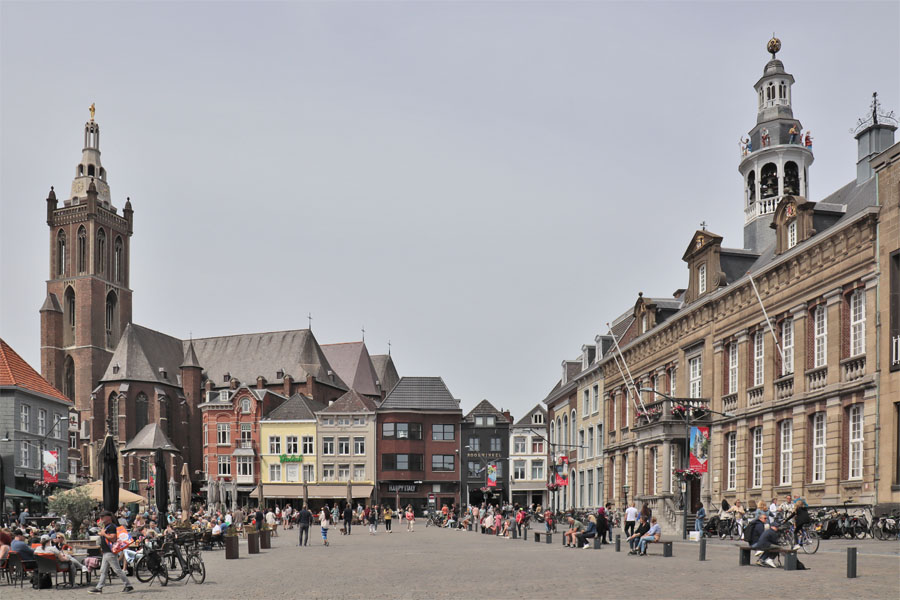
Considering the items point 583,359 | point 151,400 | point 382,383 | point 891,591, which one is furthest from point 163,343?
point 891,591

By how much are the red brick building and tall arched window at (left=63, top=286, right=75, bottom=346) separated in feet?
143

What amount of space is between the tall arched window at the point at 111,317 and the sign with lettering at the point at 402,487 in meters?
44.6

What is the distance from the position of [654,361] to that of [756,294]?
14.4 metres

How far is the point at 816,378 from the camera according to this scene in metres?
33.8

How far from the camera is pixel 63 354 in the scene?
4564 inches

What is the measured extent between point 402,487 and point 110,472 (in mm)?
64590

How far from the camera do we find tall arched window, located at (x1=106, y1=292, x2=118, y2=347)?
12000 centimetres

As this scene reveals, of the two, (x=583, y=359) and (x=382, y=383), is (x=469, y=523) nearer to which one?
(x=583, y=359)

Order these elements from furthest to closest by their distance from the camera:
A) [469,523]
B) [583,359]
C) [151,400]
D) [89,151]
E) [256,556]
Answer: [89,151] < [151,400] < [583,359] < [469,523] < [256,556]

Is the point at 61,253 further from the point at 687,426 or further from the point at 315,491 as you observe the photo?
the point at 687,426

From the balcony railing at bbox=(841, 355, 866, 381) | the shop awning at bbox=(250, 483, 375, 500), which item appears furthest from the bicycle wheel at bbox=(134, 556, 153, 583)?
the shop awning at bbox=(250, 483, 375, 500)

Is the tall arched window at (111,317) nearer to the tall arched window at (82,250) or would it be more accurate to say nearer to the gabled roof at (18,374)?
the tall arched window at (82,250)

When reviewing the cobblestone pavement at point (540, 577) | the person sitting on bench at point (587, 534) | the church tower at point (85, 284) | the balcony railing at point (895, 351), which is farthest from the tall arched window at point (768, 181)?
the church tower at point (85, 284)

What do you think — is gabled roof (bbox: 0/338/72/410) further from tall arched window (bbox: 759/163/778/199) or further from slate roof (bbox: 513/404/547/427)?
slate roof (bbox: 513/404/547/427)
